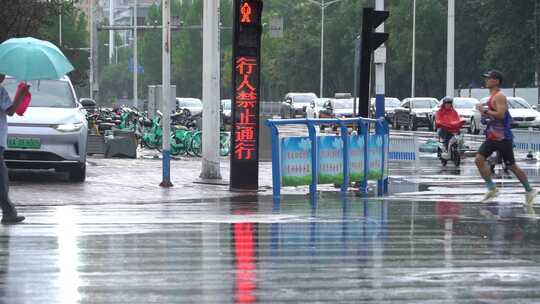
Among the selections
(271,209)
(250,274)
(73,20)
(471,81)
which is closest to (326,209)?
(271,209)

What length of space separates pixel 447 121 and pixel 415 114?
110 feet

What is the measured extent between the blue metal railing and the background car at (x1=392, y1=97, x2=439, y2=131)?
41526mm

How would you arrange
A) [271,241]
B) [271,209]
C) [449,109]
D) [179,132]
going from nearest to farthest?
[271,241] < [271,209] < [449,109] < [179,132]

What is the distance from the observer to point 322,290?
9.17m

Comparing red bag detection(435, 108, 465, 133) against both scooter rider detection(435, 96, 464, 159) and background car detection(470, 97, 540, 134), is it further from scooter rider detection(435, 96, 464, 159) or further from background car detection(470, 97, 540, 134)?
background car detection(470, 97, 540, 134)

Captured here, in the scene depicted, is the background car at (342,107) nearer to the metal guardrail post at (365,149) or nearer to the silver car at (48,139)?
the silver car at (48,139)

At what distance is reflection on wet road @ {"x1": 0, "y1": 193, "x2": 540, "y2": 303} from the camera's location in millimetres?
9070

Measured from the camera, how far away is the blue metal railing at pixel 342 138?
1853 cm

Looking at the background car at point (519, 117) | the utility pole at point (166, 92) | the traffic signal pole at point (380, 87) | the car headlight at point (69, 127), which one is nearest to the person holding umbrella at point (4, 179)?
the car headlight at point (69, 127)

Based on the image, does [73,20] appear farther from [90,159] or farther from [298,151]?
[298,151]

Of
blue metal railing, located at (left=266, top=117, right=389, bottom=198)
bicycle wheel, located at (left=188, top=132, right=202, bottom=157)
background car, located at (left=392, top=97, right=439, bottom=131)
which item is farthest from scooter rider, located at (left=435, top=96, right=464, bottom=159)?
background car, located at (left=392, top=97, right=439, bottom=131)

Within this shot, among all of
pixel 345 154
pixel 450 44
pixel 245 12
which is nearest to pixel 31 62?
pixel 245 12

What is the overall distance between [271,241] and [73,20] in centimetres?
10039

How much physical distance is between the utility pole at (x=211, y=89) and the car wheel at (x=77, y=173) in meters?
2.25
